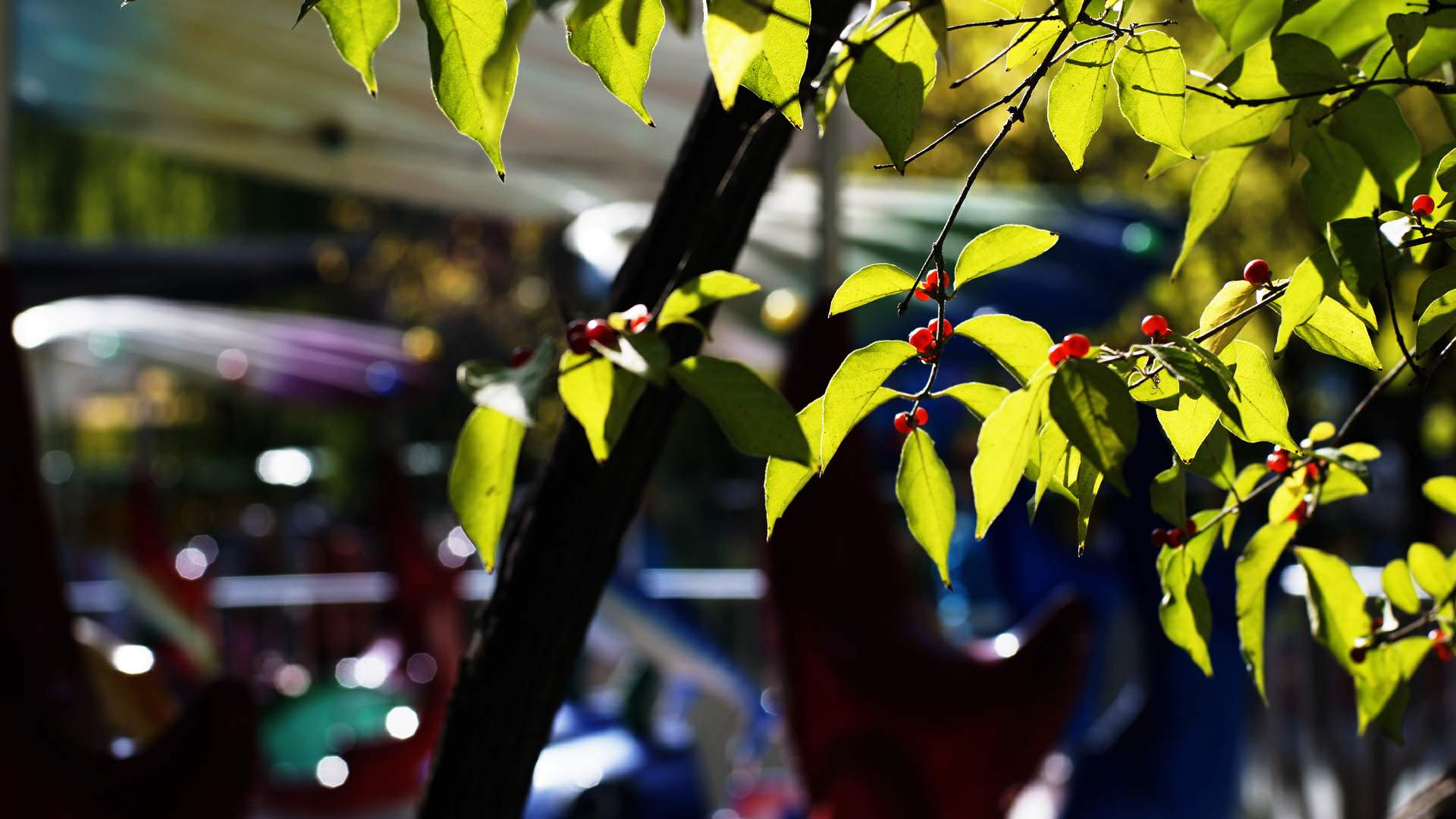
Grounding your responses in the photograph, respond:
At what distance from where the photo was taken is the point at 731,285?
0.78m

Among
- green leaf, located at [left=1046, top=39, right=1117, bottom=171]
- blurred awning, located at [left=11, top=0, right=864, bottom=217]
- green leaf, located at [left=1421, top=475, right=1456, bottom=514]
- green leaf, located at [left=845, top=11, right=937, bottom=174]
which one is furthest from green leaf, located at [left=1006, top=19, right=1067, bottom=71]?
blurred awning, located at [left=11, top=0, right=864, bottom=217]

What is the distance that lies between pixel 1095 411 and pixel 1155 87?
0.98 feet

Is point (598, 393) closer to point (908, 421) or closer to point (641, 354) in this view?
point (641, 354)

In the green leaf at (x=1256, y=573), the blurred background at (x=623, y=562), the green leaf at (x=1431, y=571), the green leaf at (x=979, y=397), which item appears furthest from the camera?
the blurred background at (x=623, y=562)

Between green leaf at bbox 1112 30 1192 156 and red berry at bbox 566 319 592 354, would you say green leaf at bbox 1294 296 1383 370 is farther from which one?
red berry at bbox 566 319 592 354

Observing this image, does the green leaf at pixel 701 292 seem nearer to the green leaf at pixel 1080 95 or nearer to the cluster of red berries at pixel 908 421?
the cluster of red berries at pixel 908 421

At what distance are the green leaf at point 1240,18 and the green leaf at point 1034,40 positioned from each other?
0.29 feet

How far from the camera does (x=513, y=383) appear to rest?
2.43 ft

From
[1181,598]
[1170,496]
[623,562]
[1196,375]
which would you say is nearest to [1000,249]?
[1196,375]

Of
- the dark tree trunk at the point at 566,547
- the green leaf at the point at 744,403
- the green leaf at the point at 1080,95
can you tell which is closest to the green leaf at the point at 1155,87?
the green leaf at the point at 1080,95

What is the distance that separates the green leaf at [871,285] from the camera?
2.81 ft

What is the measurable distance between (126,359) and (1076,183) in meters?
7.07

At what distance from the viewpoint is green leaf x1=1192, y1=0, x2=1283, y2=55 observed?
1.00 m

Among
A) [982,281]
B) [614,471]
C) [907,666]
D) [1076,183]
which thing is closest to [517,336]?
[1076,183]
